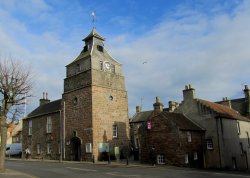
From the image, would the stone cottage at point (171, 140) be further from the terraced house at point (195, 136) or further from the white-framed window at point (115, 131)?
the white-framed window at point (115, 131)

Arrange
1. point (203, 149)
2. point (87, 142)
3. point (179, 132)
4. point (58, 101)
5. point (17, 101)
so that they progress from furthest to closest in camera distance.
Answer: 1. point (58, 101)
2. point (87, 142)
3. point (203, 149)
4. point (179, 132)
5. point (17, 101)

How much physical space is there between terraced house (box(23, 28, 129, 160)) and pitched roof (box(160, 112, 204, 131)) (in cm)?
883

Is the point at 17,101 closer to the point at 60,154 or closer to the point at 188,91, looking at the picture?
the point at 60,154

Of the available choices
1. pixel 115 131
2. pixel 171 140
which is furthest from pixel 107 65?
pixel 171 140

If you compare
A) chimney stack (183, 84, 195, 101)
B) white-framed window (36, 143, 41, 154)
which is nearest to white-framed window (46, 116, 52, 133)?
white-framed window (36, 143, 41, 154)

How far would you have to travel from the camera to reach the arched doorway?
3916 cm

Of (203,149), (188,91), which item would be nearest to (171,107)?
(188,91)

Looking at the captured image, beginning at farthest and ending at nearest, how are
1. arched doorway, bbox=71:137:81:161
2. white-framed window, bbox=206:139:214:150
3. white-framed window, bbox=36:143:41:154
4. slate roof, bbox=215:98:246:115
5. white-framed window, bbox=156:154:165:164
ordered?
slate roof, bbox=215:98:246:115
white-framed window, bbox=36:143:41:154
arched doorway, bbox=71:137:81:161
white-framed window, bbox=206:139:214:150
white-framed window, bbox=156:154:165:164

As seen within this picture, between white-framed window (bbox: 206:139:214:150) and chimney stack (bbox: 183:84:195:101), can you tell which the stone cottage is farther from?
chimney stack (bbox: 183:84:195:101)

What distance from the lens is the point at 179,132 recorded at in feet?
104

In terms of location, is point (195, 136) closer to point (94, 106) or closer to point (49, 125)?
point (94, 106)

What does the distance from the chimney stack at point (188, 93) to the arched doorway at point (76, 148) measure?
15.4 metres

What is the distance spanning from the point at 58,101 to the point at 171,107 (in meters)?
19.1

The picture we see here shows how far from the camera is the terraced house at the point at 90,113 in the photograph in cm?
3803
